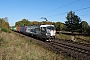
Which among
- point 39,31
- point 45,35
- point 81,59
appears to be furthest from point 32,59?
point 39,31

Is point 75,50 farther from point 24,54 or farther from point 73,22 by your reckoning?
point 73,22

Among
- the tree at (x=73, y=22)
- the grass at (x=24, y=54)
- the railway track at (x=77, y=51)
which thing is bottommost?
the railway track at (x=77, y=51)

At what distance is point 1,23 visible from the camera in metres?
64.1

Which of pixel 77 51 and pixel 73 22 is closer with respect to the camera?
pixel 77 51

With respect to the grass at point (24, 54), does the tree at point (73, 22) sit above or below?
above

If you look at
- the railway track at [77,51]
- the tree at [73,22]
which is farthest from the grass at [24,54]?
the tree at [73,22]

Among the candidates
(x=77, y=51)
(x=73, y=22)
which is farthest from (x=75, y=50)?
(x=73, y=22)

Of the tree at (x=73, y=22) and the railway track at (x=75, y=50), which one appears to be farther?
the tree at (x=73, y=22)

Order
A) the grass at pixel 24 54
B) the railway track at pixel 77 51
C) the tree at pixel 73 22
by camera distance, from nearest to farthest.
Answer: the grass at pixel 24 54
the railway track at pixel 77 51
the tree at pixel 73 22

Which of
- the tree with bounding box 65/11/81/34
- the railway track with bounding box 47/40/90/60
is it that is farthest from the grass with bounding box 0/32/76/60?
the tree with bounding box 65/11/81/34

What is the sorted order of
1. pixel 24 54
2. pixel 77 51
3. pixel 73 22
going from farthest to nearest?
pixel 73 22 → pixel 77 51 → pixel 24 54

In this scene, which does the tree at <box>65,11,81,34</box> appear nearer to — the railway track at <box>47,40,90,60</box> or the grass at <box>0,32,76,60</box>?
the railway track at <box>47,40,90,60</box>

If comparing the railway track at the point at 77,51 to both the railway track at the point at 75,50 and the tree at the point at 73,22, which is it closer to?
the railway track at the point at 75,50

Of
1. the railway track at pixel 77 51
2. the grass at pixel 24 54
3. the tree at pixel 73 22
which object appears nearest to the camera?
the grass at pixel 24 54
